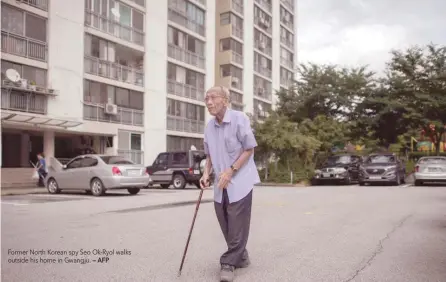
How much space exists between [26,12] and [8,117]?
5596 mm

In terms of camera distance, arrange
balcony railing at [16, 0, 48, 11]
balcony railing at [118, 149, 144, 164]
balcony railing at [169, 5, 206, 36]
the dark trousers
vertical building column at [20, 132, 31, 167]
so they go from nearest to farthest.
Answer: the dark trousers < balcony railing at [16, 0, 48, 11] < vertical building column at [20, 132, 31, 167] < balcony railing at [118, 149, 144, 164] < balcony railing at [169, 5, 206, 36]

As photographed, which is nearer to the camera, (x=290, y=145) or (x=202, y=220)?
(x=202, y=220)

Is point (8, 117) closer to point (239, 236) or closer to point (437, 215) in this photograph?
point (437, 215)

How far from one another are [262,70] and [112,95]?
76.7 ft

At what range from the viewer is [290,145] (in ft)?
85.0

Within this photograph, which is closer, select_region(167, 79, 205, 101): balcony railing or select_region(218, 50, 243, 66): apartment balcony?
select_region(167, 79, 205, 101): balcony railing

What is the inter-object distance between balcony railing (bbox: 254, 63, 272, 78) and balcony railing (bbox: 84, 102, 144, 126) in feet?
63.6

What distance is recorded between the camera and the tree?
29188 millimetres

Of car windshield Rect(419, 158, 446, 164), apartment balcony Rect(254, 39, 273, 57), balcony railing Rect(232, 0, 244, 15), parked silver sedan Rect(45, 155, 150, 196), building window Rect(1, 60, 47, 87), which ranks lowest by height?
parked silver sedan Rect(45, 155, 150, 196)

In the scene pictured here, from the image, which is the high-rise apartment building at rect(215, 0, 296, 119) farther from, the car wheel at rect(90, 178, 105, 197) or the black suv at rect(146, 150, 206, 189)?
the car wheel at rect(90, 178, 105, 197)

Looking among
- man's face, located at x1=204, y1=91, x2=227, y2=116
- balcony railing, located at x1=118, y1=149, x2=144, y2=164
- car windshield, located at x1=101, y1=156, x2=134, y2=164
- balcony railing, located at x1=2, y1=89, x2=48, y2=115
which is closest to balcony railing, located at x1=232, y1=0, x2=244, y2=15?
balcony railing, located at x1=118, y1=149, x2=144, y2=164

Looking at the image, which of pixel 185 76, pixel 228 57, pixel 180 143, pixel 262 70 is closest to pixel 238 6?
pixel 228 57

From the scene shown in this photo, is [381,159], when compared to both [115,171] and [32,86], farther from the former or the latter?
[32,86]

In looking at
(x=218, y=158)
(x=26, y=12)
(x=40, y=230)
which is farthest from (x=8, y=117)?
(x=218, y=158)
